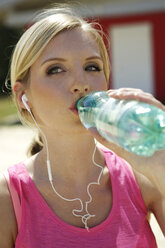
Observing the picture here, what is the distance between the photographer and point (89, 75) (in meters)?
2.39

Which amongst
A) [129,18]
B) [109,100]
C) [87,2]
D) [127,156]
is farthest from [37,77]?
[87,2]

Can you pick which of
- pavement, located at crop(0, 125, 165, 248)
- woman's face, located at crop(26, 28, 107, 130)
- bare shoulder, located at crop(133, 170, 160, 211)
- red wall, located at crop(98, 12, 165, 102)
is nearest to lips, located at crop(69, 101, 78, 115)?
woman's face, located at crop(26, 28, 107, 130)

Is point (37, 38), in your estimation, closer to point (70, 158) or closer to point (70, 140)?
point (70, 140)

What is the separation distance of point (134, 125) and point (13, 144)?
322 inches

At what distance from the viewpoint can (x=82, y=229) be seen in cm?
236

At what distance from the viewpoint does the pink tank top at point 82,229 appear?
7.61 feet

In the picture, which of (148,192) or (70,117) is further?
(148,192)

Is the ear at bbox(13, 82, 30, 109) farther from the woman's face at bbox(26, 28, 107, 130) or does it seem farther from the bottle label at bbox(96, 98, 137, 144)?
the bottle label at bbox(96, 98, 137, 144)

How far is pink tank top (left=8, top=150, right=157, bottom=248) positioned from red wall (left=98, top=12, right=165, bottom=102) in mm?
13527

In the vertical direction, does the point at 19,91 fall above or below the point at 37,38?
below

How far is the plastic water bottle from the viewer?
1929 mm

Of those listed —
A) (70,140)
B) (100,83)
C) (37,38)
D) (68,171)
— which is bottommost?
(68,171)

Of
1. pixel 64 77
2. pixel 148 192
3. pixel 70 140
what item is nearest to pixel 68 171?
pixel 70 140

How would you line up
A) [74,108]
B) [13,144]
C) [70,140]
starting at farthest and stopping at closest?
1. [13,144]
2. [70,140]
3. [74,108]
